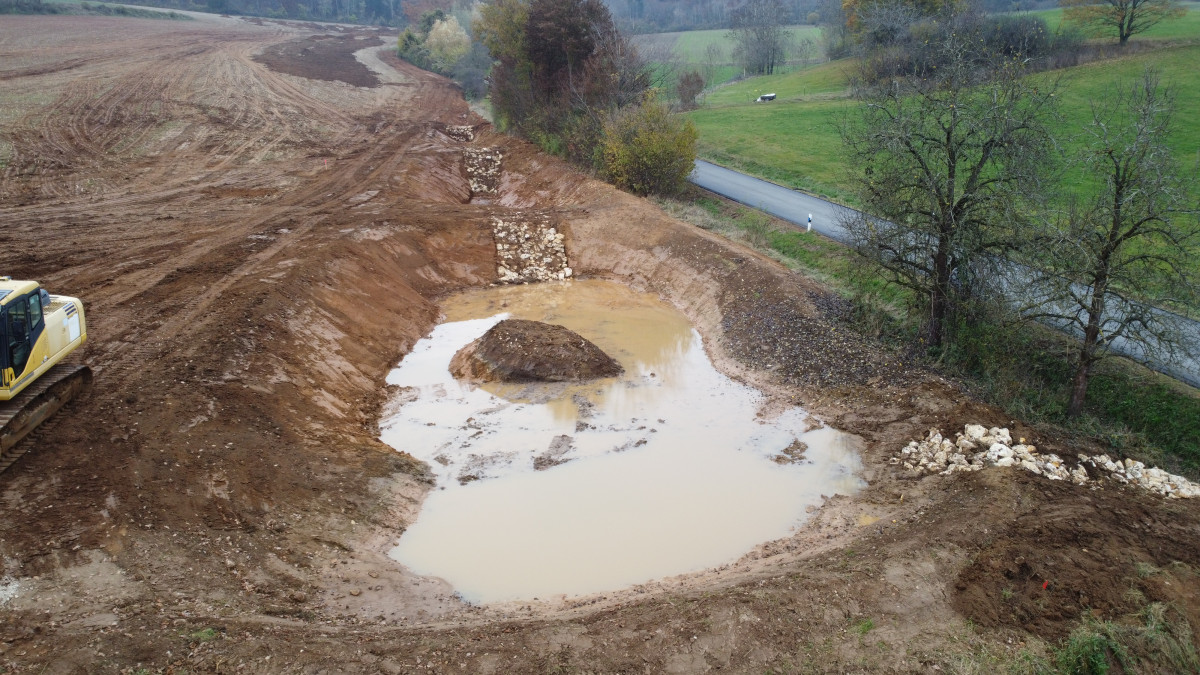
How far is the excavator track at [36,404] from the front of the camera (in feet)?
37.1

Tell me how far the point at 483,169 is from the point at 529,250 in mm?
11940

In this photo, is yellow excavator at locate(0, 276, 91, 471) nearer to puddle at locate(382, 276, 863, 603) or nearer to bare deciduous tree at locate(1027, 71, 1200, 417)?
puddle at locate(382, 276, 863, 603)

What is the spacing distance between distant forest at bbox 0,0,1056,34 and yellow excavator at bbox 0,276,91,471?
256ft

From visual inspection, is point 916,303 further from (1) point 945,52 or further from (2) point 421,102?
(2) point 421,102

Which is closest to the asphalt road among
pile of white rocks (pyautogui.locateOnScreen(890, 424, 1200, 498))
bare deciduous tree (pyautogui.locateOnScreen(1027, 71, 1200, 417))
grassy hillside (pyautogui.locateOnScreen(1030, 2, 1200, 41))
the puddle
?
bare deciduous tree (pyautogui.locateOnScreen(1027, 71, 1200, 417))

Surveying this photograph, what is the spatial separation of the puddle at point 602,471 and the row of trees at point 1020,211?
455cm

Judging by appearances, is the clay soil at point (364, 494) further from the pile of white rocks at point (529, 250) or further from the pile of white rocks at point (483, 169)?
the pile of white rocks at point (483, 169)

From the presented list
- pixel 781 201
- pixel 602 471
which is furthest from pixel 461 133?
pixel 602 471

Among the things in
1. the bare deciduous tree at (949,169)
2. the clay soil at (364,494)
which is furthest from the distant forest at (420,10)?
the bare deciduous tree at (949,169)

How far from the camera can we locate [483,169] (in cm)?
3719

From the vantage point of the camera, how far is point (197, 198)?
27.2m

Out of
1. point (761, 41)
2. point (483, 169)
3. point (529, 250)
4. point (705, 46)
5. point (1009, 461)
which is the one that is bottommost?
point (1009, 461)

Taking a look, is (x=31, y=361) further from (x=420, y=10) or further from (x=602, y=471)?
(x=420, y=10)

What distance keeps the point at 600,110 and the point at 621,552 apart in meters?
24.7
